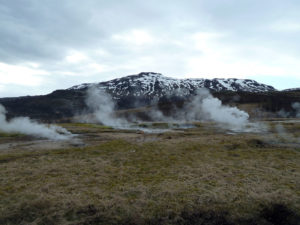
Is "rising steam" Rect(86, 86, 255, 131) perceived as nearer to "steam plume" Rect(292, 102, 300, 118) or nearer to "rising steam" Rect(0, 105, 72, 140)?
Result: "rising steam" Rect(0, 105, 72, 140)

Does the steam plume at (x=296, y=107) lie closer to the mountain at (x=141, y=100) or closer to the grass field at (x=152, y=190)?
the mountain at (x=141, y=100)

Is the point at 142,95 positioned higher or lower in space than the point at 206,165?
higher

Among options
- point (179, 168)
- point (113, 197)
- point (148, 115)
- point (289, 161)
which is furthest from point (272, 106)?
point (113, 197)

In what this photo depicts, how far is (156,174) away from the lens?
13297mm

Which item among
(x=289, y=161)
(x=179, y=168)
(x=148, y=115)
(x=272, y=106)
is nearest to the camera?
(x=179, y=168)

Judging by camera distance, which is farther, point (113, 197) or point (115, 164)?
point (115, 164)

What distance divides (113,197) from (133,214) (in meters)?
1.80

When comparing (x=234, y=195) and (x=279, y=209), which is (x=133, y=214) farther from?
(x=279, y=209)

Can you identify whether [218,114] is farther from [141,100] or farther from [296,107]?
[141,100]

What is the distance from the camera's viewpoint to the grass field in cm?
830

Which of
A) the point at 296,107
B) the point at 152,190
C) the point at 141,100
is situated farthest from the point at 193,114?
the point at 152,190

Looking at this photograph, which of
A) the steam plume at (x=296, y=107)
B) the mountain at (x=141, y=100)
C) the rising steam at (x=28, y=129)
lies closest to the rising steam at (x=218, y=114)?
the mountain at (x=141, y=100)

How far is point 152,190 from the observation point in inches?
416

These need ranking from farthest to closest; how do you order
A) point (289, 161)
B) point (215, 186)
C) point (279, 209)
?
point (289, 161), point (215, 186), point (279, 209)
